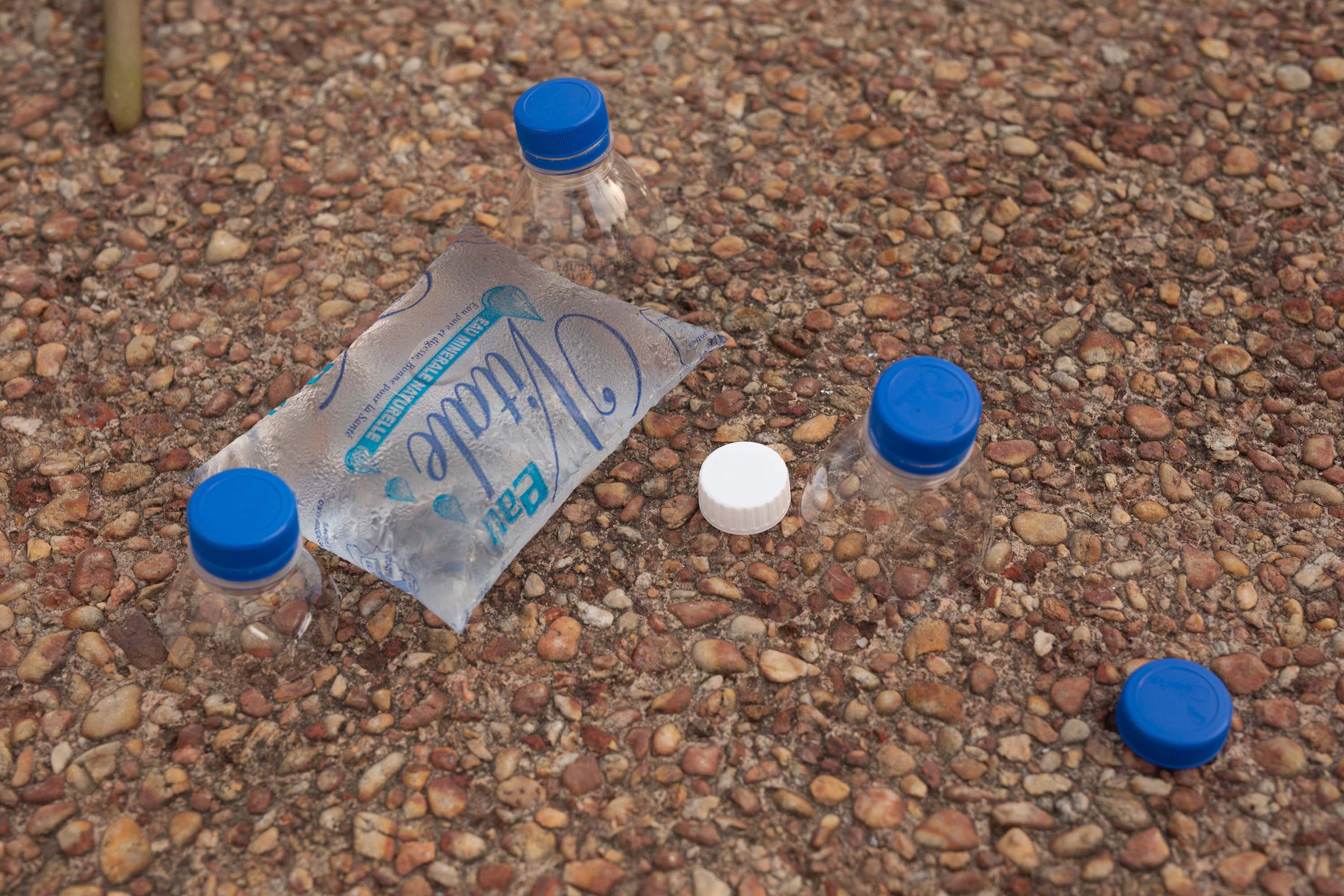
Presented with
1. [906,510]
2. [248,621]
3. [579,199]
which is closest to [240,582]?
[248,621]

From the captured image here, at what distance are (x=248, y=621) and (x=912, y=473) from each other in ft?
3.84

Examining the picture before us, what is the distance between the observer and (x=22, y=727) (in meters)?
2.01

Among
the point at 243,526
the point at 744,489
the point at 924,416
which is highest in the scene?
the point at 924,416

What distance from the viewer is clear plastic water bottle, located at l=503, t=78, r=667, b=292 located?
7.22ft

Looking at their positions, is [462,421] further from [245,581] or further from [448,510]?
[245,581]

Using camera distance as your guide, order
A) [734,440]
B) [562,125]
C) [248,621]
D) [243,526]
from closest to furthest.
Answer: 1. [243,526]
2. [248,621]
3. [562,125]
4. [734,440]

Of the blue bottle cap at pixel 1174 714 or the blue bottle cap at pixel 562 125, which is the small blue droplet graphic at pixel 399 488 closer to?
the blue bottle cap at pixel 562 125

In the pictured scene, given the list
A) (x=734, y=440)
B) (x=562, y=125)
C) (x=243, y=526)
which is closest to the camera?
(x=243, y=526)

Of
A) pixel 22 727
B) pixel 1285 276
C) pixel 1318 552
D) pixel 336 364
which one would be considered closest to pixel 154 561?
pixel 22 727

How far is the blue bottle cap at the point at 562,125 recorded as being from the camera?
7.16ft

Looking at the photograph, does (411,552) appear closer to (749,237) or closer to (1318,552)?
A: (749,237)

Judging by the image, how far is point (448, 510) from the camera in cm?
207

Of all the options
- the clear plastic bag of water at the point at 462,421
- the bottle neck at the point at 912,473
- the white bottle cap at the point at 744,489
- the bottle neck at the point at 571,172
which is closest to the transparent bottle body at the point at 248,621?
the clear plastic bag of water at the point at 462,421

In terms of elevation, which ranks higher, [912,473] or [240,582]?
[912,473]
